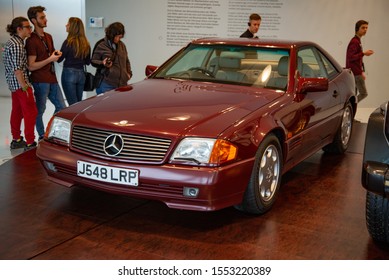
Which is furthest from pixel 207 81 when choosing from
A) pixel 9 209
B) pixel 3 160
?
pixel 3 160

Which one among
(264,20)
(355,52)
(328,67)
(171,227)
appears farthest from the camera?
(264,20)

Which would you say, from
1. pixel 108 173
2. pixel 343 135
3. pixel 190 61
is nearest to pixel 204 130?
pixel 108 173

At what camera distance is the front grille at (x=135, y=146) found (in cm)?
304

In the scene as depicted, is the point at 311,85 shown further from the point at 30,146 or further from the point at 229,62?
the point at 30,146

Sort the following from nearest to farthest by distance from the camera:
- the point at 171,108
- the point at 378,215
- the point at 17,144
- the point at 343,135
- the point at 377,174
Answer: the point at 377,174
the point at 378,215
the point at 171,108
the point at 343,135
the point at 17,144

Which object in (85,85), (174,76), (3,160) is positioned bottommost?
(3,160)

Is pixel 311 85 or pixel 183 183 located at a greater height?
pixel 311 85

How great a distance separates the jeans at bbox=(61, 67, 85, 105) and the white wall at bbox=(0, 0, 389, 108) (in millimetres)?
2765

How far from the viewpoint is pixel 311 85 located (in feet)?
12.7

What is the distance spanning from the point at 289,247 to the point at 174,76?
6.06 ft

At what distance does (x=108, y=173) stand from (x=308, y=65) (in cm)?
219

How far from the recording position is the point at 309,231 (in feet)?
10.8
